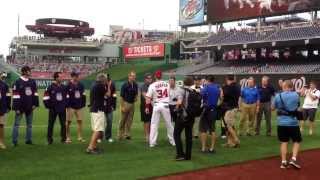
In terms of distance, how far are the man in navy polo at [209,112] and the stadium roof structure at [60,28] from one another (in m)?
84.0

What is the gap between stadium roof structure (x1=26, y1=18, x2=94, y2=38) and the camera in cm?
9419

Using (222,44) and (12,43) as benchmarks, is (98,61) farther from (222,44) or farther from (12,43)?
(222,44)

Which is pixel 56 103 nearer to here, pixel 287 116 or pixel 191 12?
pixel 287 116

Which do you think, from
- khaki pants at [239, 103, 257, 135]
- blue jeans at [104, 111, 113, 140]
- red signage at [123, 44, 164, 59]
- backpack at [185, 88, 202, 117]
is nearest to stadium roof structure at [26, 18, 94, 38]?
red signage at [123, 44, 164, 59]

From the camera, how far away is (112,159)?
11539 millimetres

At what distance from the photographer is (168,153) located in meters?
12.5

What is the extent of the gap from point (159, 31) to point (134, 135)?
9359cm

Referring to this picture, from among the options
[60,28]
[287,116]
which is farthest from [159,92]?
[60,28]

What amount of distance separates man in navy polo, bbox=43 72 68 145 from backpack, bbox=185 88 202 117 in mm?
3594

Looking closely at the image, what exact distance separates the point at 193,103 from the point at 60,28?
283ft

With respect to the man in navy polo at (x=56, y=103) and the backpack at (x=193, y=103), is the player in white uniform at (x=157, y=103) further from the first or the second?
the man in navy polo at (x=56, y=103)

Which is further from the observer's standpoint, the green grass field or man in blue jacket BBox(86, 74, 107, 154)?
man in blue jacket BBox(86, 74, 107, 154)

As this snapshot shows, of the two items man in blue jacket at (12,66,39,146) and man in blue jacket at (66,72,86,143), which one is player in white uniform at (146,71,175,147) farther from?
man in blue jacket at (12,66,39,146)

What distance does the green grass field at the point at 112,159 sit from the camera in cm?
1000
